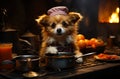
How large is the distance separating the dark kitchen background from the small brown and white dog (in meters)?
0.59

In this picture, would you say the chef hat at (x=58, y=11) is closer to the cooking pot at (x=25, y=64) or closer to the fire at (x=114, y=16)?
the cooking pot at (x=25, y=64)

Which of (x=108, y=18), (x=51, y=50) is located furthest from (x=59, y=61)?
(x=108, y=18)

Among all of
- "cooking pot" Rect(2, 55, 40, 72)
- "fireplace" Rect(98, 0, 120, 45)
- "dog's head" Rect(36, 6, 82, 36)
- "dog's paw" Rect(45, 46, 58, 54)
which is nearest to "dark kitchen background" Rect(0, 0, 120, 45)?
"fireplace" Rect(98, 0, 120, 45)

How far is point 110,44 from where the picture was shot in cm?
278

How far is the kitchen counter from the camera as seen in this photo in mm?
1531

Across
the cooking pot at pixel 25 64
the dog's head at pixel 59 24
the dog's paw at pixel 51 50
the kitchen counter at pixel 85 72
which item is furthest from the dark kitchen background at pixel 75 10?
the kitchen counter at pixel 85 72

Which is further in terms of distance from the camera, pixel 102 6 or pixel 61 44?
pixel 102 6

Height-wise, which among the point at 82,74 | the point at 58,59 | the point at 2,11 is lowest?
the point at 82,74

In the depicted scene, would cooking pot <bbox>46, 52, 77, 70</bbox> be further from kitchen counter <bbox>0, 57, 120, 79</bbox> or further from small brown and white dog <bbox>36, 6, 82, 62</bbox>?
small brown and white dog <bbox>36, 6, 82, 62</bbox>

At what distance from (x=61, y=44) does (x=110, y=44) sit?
39.3 inches

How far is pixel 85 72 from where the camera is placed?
5.30 feet

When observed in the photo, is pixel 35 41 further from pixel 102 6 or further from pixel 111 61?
pixel 102 6

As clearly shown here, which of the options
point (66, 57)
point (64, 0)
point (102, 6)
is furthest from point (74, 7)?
point (66, 57)

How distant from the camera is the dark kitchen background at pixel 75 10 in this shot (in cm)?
254
